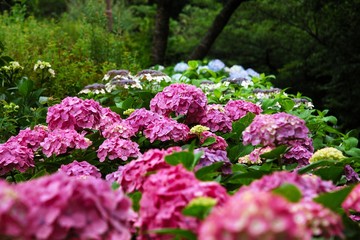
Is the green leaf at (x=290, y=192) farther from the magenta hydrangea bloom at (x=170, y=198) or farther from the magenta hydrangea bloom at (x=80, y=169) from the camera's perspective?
the magenta hydrangea bloom at (x=80, y=169)

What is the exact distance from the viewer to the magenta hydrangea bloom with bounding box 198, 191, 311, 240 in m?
0.81

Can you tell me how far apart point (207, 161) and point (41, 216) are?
1250 millimetres

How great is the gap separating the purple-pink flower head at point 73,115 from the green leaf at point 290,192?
1.81m

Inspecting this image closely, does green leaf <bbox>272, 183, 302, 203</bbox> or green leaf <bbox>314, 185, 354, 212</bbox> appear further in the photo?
green leaf <bbox>314, 185, 354, 212</bbox>

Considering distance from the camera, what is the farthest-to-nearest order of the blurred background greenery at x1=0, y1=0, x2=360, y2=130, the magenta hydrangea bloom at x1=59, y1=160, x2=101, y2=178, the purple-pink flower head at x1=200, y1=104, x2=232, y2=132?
the blurred background greenery at x1=0, y1=0, x2=360, y2=130 < the purple-pink flower head at x1=200, y1=104, x2=232, y2=132 < the magenta hydrangea bloom at x1=59, y1=160, x2=101, y2=178

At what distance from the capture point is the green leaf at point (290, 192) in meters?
1.04

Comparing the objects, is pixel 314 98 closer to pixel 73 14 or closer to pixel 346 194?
pixel 73 14

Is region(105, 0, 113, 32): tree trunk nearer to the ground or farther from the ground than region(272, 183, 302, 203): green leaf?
nearer to the ground

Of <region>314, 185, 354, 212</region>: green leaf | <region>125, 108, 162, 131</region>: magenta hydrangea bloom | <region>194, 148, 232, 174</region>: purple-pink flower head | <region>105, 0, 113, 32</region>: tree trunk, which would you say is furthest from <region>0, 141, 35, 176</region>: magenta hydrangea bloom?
<region>105, 0, 113, 32</region>: tree trunk

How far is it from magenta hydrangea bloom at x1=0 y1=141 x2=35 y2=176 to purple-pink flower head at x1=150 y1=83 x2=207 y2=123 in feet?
2.64

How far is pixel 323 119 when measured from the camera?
3.86 metres

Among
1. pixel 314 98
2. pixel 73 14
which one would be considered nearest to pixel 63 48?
pixel 314 98

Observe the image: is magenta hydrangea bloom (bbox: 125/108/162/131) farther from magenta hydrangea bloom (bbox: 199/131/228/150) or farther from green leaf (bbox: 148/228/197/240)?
green leaf (bbox: 148/228/197/240)

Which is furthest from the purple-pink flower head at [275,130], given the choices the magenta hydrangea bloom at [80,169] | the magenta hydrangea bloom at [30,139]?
the magenta hydrangea bloom at [30,139]
